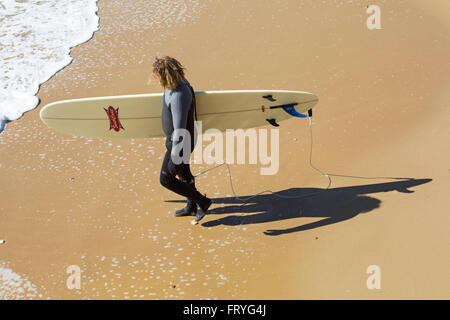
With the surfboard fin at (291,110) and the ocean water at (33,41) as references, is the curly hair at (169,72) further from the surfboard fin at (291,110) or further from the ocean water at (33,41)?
the ocean water at (33,41)

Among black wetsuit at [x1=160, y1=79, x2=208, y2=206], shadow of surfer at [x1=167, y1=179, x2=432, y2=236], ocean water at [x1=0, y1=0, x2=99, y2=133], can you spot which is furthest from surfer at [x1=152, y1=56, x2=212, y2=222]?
ocean water at [x1=0, y1=0, x2=99, y2=133]

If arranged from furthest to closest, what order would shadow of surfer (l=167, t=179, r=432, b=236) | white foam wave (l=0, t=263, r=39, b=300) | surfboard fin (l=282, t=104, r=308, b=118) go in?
surfboard fin (l=282, t=104, r=308, b=118), shadow of surfer (l=167, t=179, r=432, b=236), white foam wave (l=0, t=263, r=39, b=300)

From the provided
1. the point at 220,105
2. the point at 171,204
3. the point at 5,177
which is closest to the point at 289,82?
the point at 220,105

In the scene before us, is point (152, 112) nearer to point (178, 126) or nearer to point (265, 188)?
point (178, 126)

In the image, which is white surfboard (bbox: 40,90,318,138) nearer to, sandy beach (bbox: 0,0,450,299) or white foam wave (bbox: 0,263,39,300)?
sandy beach (bbox: 0,0,450,299)

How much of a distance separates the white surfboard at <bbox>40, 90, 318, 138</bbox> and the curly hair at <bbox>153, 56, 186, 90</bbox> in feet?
2.67

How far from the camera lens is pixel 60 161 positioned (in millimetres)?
4875

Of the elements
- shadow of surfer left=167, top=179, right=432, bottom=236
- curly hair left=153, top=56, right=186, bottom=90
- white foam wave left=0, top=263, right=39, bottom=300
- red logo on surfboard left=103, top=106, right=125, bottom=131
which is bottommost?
white foam wave left=0, top=263, right=39, bottom=300

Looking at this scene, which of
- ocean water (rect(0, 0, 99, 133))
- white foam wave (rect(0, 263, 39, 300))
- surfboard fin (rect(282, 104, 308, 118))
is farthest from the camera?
ocean water (rect(0, 0, 99, 133))

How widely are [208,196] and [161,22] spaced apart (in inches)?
156

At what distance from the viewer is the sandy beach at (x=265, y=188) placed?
11.7ft

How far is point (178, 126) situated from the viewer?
11.3 ft

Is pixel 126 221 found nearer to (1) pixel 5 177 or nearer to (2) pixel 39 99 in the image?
(1) pixel 5 177

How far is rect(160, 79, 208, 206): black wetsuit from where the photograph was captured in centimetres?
343
